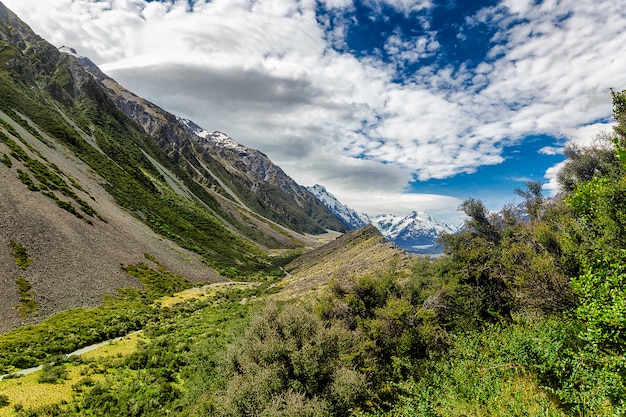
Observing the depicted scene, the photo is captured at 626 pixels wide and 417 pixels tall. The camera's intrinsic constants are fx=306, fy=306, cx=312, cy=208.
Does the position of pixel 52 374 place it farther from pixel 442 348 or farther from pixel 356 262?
pixel 356 262

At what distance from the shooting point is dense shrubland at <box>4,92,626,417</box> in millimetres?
12727

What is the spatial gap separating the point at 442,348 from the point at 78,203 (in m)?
76.2

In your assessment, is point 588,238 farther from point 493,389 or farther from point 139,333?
point 139,333

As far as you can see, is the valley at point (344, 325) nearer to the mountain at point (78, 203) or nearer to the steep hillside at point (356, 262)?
the mountain at point (78, 203)

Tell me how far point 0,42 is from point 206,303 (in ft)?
A: 596

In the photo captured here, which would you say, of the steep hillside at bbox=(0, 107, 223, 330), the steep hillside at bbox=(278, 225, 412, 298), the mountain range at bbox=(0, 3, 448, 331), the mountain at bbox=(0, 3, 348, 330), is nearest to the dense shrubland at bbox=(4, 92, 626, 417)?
the steep hillside at bbox=(278, 225, 412, 298)

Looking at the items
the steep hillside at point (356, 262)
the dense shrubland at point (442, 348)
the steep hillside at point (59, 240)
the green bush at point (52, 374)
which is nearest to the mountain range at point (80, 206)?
the steep hillside at point (59, 240)

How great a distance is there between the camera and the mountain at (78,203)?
144 ft

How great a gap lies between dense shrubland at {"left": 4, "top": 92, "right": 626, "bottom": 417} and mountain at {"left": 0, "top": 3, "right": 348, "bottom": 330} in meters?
24.4

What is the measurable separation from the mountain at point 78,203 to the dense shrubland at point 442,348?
959 inches

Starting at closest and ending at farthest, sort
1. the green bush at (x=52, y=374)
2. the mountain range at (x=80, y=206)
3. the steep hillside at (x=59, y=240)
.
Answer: the green bush at (x=52, y=374) → the steep hillside at (x=59, y=240) → the mountain range at (x=80, y=206)

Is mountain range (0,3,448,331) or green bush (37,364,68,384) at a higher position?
mountain range (0,3,448,331)

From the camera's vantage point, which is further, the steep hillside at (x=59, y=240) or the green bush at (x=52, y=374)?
the steep hillside at (x=59, y=240)

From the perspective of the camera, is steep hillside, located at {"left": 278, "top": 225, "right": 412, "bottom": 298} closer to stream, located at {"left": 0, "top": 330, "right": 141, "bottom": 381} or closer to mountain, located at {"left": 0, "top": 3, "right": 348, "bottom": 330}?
stream, located at {"left": 0, "top": 330, "right": 141, "bottom": 381}
